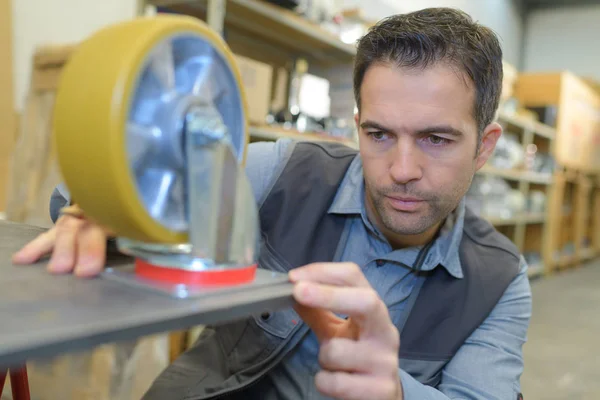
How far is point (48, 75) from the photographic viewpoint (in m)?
1.64

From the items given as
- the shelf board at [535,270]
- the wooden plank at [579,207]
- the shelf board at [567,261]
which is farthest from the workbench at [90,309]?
the wooden plank at [579,207]

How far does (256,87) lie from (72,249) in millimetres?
1480

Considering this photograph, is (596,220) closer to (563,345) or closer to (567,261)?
(567,261)

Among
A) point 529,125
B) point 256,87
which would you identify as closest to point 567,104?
point 529,125

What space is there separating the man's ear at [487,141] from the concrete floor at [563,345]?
4.82 ft

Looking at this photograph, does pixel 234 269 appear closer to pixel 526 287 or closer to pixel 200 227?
pixel 200 227

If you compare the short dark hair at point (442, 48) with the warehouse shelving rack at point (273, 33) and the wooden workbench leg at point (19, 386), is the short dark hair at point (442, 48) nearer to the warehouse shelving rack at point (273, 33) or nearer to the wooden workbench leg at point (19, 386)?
the wooden workbench leg at point (19, 386)

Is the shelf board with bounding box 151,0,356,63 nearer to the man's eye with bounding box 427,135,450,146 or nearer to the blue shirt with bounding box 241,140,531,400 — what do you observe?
the blue shirt with bounding box 241,140,531,400

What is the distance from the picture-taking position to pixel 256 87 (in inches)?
76.8

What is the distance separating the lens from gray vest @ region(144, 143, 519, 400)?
93cm

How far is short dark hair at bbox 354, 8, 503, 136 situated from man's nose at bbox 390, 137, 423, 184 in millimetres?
141

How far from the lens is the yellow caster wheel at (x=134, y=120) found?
17.7 inches

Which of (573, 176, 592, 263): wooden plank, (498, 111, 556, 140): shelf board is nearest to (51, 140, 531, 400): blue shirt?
(498, 111, 556, 140): shelf board

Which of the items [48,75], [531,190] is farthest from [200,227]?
[531,190]
